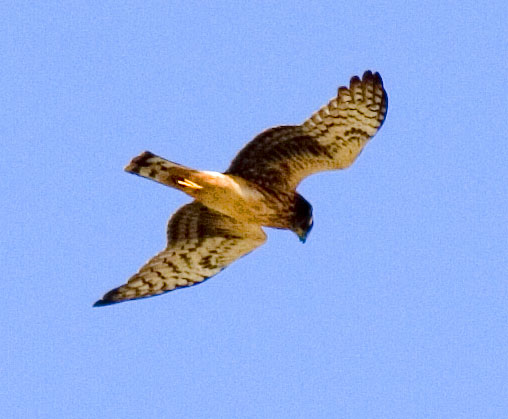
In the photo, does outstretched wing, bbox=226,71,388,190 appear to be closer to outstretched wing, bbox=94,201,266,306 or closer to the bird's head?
the bird's head

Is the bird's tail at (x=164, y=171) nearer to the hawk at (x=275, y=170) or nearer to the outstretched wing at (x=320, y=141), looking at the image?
the hawk at (x=275, y=170)

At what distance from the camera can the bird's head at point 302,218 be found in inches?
447

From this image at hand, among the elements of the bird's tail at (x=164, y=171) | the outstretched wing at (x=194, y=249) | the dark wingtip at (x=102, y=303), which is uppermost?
the bird's tail at (x=164, y=171)

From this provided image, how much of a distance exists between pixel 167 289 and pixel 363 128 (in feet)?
7.47

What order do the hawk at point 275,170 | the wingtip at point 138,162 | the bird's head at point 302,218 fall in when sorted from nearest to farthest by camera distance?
the wingtip at point 138,162 < the hawk at point 275,170 < the bird's head at point 302,218

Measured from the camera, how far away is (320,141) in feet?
36.4

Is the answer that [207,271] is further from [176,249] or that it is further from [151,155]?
[151,155]

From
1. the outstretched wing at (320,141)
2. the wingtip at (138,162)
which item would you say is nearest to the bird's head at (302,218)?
the outstretched wing at (320,141)

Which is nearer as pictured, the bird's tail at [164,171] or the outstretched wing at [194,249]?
the bird's tail at [164,171]

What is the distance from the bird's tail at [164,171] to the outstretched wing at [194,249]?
0.68 metres

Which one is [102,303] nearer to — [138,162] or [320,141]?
[138,162]

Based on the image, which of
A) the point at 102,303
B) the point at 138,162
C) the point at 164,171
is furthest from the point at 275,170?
the point at 102,303

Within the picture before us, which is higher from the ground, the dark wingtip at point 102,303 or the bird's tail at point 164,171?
the bird's tail at point 164,171

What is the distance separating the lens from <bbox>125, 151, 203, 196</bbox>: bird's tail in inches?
423
